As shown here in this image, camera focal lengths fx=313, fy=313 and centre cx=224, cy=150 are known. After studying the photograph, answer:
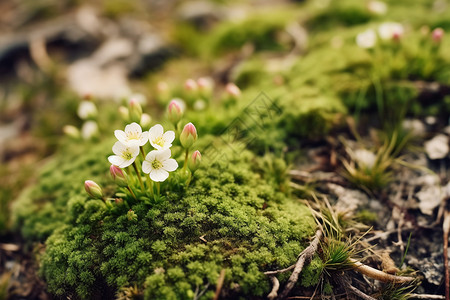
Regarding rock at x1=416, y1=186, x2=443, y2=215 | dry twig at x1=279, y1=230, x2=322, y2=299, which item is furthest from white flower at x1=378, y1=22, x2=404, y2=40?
dry twig at x1=279, y1=230, x2=322, y2=299

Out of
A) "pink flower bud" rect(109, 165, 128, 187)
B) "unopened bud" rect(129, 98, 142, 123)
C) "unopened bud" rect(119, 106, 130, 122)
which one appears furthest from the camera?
"unopened bud" rect(119, 106, 130, 122)

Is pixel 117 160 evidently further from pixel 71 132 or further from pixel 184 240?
pixel 71 132

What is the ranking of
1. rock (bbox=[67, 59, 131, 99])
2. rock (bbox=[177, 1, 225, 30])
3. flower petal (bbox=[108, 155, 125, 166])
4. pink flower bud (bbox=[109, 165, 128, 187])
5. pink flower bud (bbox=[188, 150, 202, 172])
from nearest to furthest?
flower petal (bbox=[108, 155, 125, 166]) → pink flower bud (bbox=[109, 165, 128, 187]) → pink flower bud (bbox=[188, 150, 202, 172]) → rock (bbox=[67, 59, 131, 99]) → rock (bbox=[177, 1, 225, 30])

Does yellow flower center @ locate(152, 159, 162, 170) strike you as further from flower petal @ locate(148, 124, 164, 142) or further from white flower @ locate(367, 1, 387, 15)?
white flower @ locate(367, 1, 387, 15)

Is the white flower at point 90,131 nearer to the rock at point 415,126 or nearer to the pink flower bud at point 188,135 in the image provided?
the pink flower bud at point 188,135

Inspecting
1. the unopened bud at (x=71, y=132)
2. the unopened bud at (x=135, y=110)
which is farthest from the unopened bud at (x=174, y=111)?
the unopened bud at (x=71, y=132)

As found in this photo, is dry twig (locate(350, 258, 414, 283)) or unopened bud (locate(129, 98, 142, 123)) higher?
unopened bud (locate(129, 98, 142, 123))

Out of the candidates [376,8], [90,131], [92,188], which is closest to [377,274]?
[92,188]
